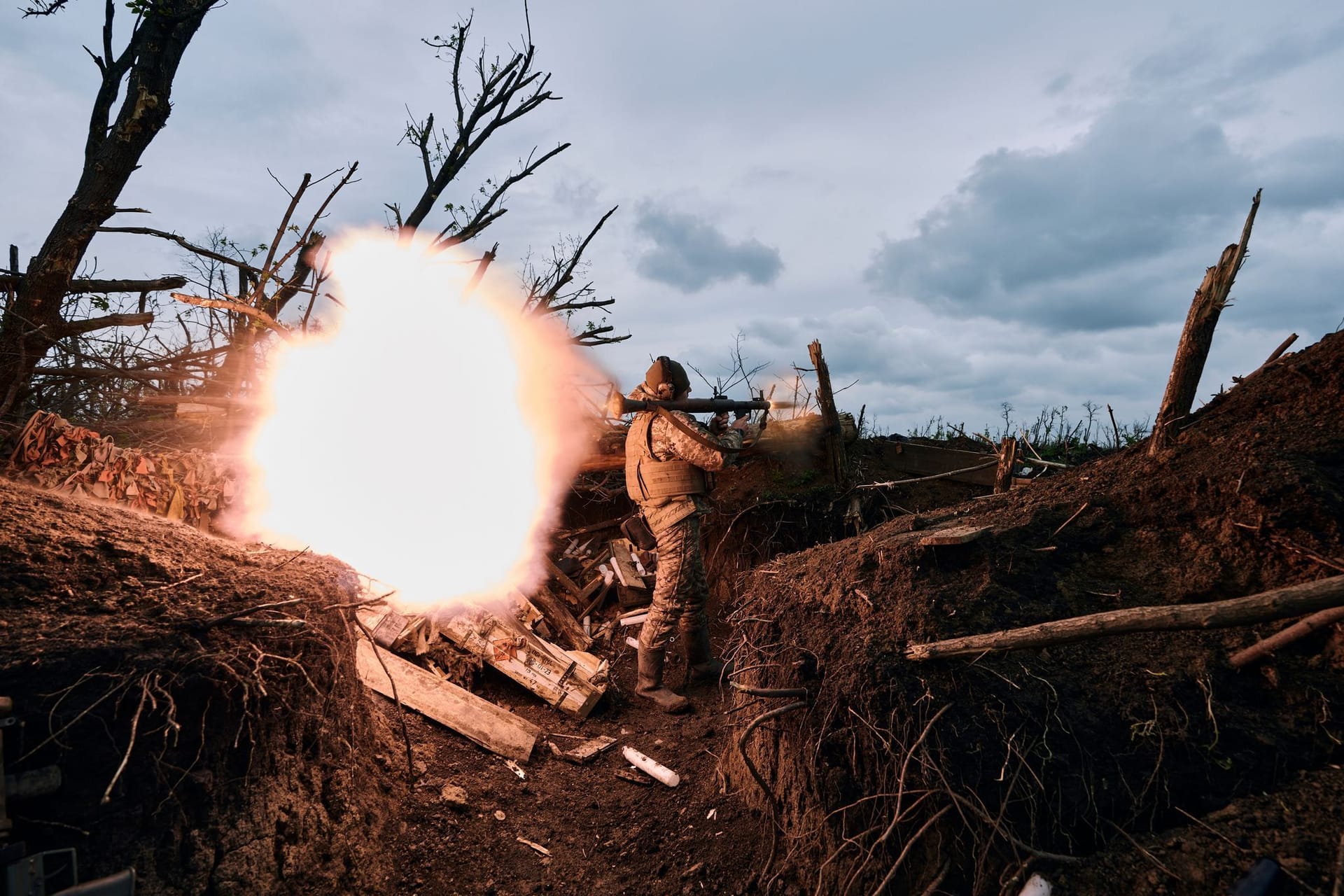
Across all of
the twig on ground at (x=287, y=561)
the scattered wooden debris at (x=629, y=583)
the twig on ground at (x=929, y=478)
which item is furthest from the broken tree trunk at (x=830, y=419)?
the twig on ground at (x=287, y=561)

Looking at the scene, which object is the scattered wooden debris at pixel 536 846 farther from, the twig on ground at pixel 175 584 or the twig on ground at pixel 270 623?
the twig on ground at pixel 175 584

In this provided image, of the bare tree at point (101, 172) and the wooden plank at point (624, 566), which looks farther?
the wooden plank at point (624, 566)

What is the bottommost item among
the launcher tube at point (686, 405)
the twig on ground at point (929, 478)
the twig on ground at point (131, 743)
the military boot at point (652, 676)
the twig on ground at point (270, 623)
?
the military boot at point (652, 676)

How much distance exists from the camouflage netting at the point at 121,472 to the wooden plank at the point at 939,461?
777cm

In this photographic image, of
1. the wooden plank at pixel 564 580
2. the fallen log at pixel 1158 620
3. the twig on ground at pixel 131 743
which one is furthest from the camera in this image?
the wooden plank at pixel 564 580

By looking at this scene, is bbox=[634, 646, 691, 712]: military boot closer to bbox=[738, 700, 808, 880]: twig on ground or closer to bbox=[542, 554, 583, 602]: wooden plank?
bbox=[542, 554, 583, 602]: wooden plank

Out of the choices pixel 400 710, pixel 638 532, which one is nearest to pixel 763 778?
pixel 400 710

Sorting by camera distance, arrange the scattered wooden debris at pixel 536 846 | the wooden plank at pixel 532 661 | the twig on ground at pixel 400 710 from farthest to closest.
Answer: the wooden plank at pixel 532 661, the scattered wooden debris at pixel 536 846, the twig on ground at pixel 400 710

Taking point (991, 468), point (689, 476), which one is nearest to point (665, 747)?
point (689, 476)

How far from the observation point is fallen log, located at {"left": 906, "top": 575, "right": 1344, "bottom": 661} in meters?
3.58

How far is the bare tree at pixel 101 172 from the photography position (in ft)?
23.3

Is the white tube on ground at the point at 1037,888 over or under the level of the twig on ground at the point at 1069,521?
under

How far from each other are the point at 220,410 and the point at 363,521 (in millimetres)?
2727

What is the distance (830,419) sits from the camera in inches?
Result: 358
